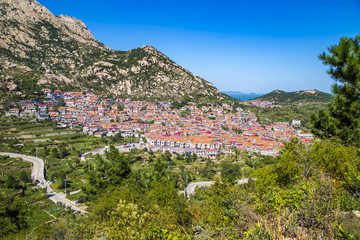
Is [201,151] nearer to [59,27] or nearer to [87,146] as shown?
[87,146]

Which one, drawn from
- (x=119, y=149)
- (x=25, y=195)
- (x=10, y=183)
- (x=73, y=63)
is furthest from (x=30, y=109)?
(x=73, y=63)

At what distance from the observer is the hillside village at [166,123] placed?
4462 centimetres

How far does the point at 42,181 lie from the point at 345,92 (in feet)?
104

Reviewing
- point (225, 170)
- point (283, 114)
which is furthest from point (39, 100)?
point (283, 114)

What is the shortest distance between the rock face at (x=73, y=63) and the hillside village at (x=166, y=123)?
1136 cm

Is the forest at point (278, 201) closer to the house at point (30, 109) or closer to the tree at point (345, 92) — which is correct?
the tree at point (345, 92)

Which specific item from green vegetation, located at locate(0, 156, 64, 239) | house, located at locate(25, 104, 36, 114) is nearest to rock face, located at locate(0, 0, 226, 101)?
house, located at locate(25, 104, 36, 114)

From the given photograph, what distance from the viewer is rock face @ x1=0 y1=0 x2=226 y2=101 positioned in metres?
72.5

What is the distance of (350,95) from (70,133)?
47914 millimetres

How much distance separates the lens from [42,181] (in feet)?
83.8

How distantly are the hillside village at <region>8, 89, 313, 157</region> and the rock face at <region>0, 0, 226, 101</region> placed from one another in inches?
447

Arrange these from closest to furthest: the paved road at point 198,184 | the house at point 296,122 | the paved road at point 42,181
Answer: the paved road at point 42,181, the paved road at point 198,184, the house at point 296,122

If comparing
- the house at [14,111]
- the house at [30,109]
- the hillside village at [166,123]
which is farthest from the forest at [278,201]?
the house at [30,109]

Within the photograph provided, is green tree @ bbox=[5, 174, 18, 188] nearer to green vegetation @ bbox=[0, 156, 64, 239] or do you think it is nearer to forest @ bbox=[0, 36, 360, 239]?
green vegetation @ bbox=[0, 156, 64, 239]
